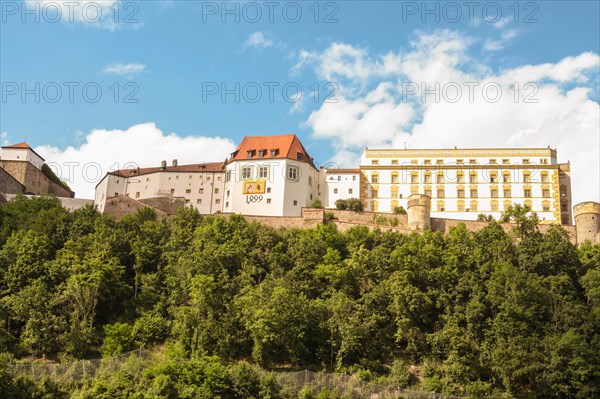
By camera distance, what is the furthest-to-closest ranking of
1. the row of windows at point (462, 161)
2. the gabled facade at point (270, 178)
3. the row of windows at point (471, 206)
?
the row of windows at point (462, 161)
the row of windows at point (471, 206)
the gabled facade at point (270, 178)

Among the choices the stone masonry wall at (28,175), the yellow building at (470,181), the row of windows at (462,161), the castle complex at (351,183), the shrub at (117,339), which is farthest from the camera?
the stone masonry wall at (28,175)

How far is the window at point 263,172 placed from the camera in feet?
252

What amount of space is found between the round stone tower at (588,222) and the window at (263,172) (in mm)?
30053

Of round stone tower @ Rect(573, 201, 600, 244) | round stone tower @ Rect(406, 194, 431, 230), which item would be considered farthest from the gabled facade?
round stone tower @ Rect(573, 201, 600, 244)

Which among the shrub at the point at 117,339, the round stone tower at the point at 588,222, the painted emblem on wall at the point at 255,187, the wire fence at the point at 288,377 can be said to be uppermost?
the painted emblem on wall at the point at 255,187

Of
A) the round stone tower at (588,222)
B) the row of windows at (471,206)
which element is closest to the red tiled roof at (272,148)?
the row of windows at (471,206)

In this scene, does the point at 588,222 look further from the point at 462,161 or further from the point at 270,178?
the point at 270,178

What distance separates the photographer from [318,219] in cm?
6844

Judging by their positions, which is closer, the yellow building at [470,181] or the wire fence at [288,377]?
the wire fence at [288,377]

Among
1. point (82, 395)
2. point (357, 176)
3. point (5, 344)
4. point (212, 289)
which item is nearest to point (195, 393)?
point (82, 395)

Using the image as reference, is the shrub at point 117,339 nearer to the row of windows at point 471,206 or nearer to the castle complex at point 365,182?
the castle complex at point 365,182

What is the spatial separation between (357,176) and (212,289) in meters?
32.6

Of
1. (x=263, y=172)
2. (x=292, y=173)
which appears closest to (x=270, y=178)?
(x=263, y=172)

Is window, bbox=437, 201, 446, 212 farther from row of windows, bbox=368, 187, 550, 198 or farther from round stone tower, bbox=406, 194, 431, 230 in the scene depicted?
round stone tower, bbox=406, 194, 431, 230
